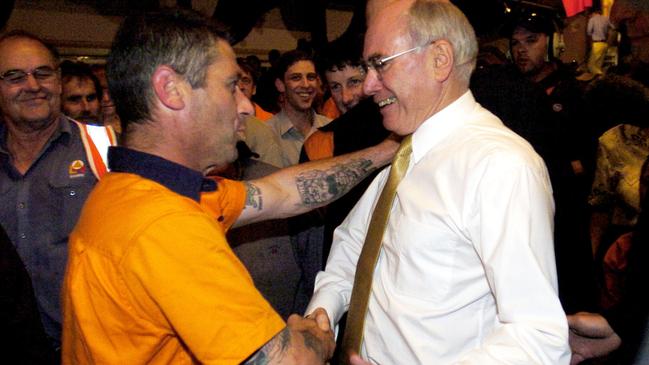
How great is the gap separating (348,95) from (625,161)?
1.81 m

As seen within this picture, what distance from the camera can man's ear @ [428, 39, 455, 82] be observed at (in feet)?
5.40

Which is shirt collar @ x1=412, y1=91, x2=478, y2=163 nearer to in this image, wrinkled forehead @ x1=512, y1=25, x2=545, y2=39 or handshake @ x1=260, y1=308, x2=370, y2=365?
handshake @ x1=260, y1=308, x2=370, y2=365

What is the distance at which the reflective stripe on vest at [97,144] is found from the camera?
2.53 metres

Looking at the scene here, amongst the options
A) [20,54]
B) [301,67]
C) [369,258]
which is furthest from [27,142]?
[301,67]

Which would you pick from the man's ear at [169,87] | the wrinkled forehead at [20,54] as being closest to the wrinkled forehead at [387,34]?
the man's ear at [169,87]

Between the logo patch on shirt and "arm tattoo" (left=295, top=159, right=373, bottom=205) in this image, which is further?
the logo patch on shirt

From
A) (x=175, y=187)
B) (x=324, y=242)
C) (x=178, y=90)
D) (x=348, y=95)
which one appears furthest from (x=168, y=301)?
(x=348, y=95)

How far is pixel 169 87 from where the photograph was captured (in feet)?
4.95

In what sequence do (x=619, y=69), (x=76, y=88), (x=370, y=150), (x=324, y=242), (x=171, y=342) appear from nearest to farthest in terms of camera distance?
(x=171, y=342)
(x=370, y=150)
(x=324, y=242)
(x=76, y=88)
(x=619, y=69)

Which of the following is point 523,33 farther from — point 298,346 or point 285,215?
point 298,346

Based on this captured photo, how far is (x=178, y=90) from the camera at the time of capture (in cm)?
152

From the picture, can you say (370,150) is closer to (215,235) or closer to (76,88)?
(215,235)

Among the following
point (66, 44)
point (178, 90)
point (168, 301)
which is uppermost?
point (66, 44)

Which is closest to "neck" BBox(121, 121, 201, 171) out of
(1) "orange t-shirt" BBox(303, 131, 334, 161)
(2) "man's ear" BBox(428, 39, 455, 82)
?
(2) "man's ear" BBox(428, 39, 455, 82)
